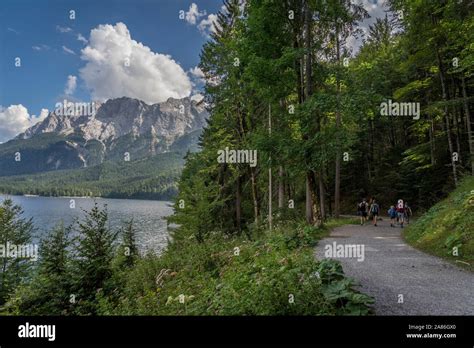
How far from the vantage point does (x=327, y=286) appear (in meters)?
4.63

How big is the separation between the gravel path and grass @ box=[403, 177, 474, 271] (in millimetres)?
438

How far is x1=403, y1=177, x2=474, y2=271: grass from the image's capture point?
802cm

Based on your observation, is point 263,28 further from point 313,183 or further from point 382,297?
point 382,297

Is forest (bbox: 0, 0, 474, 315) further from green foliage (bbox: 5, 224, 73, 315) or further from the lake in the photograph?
the lake

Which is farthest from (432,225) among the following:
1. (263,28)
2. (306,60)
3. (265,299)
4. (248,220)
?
(248,220)

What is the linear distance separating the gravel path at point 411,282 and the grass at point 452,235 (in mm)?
438

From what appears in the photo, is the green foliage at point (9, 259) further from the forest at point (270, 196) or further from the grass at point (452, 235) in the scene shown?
the grass at point (452, 235)

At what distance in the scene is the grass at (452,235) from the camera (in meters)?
8.02

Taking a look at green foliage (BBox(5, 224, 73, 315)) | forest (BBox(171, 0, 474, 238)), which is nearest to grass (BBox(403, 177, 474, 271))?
forest (BBox(171, 0, 474, 238))

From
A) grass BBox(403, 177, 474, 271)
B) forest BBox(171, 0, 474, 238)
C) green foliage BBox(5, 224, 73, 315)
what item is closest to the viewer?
grass BBox(403, 177, 474, 271)

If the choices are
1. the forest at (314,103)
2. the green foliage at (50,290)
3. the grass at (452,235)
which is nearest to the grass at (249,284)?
the green foliage at (50,290)

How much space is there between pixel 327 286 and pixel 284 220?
39.1 ft

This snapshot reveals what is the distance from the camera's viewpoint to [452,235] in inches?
353

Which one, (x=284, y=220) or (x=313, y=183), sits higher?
(x=313, y=183)
